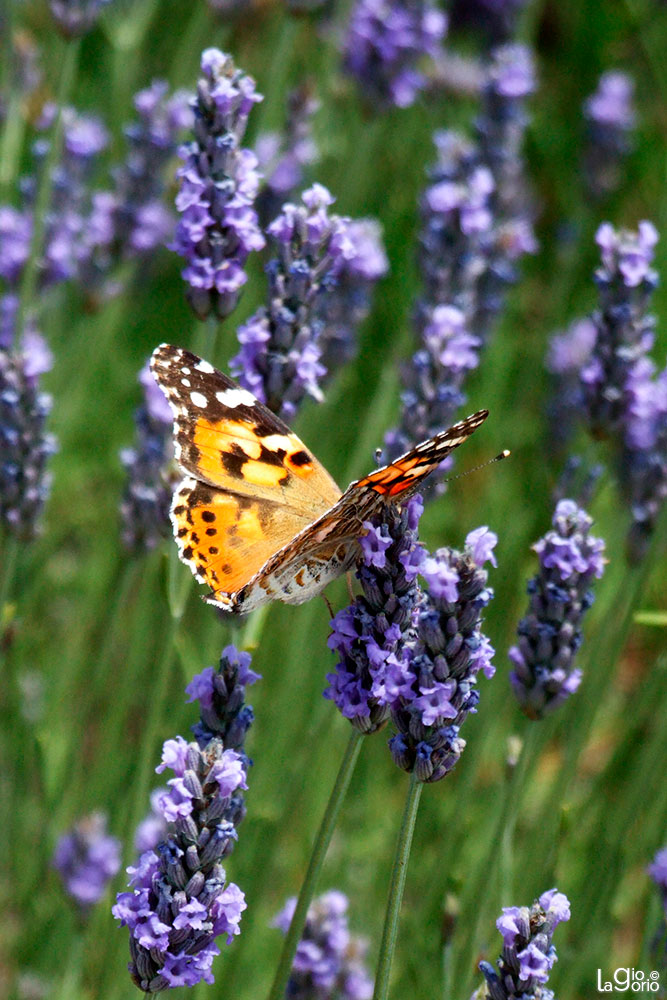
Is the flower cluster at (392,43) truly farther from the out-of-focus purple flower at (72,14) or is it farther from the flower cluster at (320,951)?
the flower cluster at (320,951)

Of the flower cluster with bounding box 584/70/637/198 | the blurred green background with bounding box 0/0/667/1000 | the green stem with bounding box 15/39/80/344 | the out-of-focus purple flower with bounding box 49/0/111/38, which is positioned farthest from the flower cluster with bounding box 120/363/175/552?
the flower cluster with bounding box 584/70/637/198

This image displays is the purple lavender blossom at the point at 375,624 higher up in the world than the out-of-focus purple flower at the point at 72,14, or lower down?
lower down

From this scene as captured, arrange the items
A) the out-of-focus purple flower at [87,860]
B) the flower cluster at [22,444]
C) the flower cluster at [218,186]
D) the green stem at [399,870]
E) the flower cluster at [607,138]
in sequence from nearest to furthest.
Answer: the green stem at [399,870], the flower cluster at [218,186], the flower cluster at [22,444], the out-of-focus purple flower at [87,860], the flower cluster at [607,138]

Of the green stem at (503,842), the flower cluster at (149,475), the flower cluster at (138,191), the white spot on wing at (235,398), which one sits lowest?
the green stem at (503,842)

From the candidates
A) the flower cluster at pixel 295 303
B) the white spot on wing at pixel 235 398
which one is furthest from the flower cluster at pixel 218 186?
the white spot on wing at pixel 235 398

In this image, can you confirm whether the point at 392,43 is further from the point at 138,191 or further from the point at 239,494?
the point at 239,494

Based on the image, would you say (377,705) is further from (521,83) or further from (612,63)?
(612,63)

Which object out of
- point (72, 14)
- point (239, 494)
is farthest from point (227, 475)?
point (72, 14)
